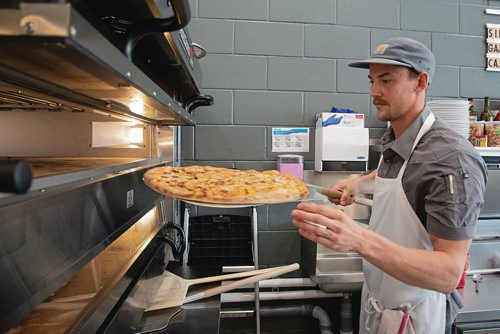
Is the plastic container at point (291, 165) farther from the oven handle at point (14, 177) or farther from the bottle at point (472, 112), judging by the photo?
the oven handle at point (14, 177)

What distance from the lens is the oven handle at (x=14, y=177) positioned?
0.33 meters

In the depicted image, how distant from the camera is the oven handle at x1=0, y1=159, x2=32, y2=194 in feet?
1.09

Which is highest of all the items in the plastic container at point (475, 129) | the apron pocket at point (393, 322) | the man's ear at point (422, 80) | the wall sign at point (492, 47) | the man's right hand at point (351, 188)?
the wall sign at point (492, 47)

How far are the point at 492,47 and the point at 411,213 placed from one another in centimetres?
238

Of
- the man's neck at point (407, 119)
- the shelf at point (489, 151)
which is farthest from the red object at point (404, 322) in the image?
the shelf at point (489, 151)

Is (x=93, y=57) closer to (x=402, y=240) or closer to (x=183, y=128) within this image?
(x=402, y=240)

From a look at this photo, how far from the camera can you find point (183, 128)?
243cm

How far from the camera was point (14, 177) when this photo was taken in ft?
1.11

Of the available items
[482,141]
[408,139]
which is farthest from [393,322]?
[482,141]

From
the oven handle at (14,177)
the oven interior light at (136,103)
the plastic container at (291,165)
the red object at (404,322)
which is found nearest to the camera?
the oven handle at (14,177)

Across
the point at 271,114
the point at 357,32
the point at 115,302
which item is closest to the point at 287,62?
the point at 271,114

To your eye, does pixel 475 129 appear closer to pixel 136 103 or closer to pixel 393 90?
pixel 393 90

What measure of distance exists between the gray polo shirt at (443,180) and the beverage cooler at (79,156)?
94 centimetres

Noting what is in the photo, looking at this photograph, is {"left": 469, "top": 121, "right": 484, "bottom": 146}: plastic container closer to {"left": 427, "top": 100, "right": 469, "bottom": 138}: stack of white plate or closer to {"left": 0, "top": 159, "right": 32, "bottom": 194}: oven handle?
{"left": 427, "top": 100, "right": 469, "bottom": 138}: stack of white plate
